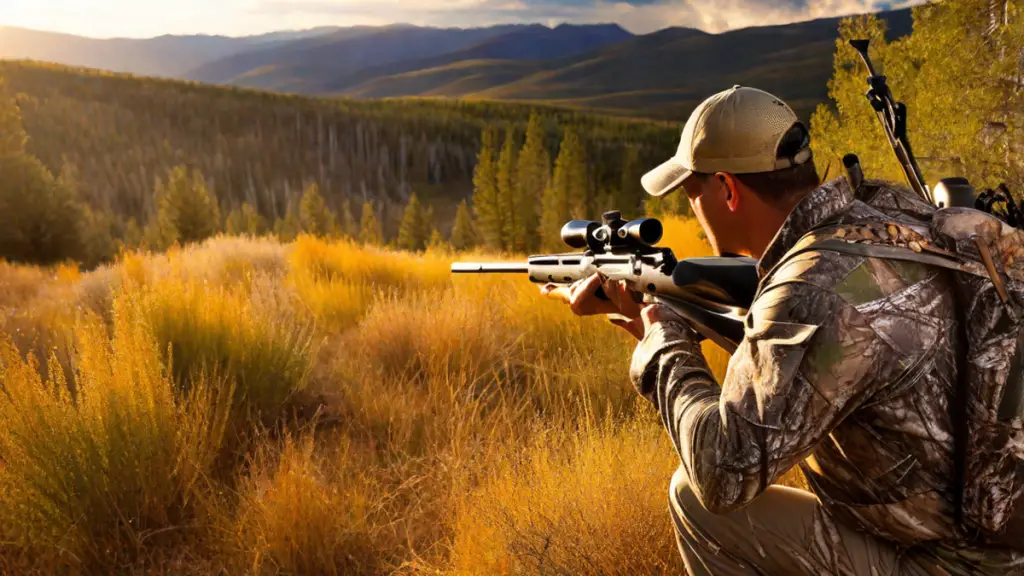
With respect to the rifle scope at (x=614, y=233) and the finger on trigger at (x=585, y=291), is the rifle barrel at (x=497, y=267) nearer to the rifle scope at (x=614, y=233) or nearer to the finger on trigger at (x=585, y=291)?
the rifle scope at (x=614, y=233)

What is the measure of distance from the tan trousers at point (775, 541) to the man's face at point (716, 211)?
2.71 ft

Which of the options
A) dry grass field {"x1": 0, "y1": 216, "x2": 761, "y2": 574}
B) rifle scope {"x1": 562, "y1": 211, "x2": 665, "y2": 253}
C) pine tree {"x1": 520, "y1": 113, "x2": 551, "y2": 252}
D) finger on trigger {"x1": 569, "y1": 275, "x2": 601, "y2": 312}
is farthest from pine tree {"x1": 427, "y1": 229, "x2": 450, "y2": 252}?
pine tree {"x1": 520, "y1": 113, "x2": 551, "y2": 252}

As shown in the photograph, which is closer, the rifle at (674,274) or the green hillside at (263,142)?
the rifle at (674,274)

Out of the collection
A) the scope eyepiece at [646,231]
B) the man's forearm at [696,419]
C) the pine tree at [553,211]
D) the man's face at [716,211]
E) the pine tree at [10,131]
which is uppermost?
the pine tree at [10,131]

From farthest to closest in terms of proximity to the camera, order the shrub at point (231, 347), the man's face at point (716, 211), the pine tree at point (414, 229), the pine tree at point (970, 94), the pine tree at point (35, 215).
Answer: the pine tree at point (414, 229) < the pine tree at point (35, 215) < the pine tree at point (970, 94) < the shrub at point (231, 347) < the man's face at point (716, 211)

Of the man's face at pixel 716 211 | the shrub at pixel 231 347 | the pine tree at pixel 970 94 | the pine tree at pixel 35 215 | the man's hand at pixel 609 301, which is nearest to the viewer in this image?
the man's face at pixel 716 211

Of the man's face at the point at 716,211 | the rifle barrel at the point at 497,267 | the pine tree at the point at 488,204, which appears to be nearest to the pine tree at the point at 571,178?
the pine tree at the point at 488,204

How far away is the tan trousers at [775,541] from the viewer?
1811mm

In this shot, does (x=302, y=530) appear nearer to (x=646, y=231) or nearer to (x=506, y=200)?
(x=646, y=231)

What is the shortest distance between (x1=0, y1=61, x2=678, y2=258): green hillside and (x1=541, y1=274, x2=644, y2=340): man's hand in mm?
79938

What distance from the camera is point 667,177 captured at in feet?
6.93

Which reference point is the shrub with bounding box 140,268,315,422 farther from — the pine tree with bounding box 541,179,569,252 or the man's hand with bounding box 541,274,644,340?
the pine tree with bounding box 541,179,569,252

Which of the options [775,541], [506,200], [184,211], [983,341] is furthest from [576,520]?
[506,200]

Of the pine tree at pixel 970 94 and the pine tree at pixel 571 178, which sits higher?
the pine tree at pixel 970 94
